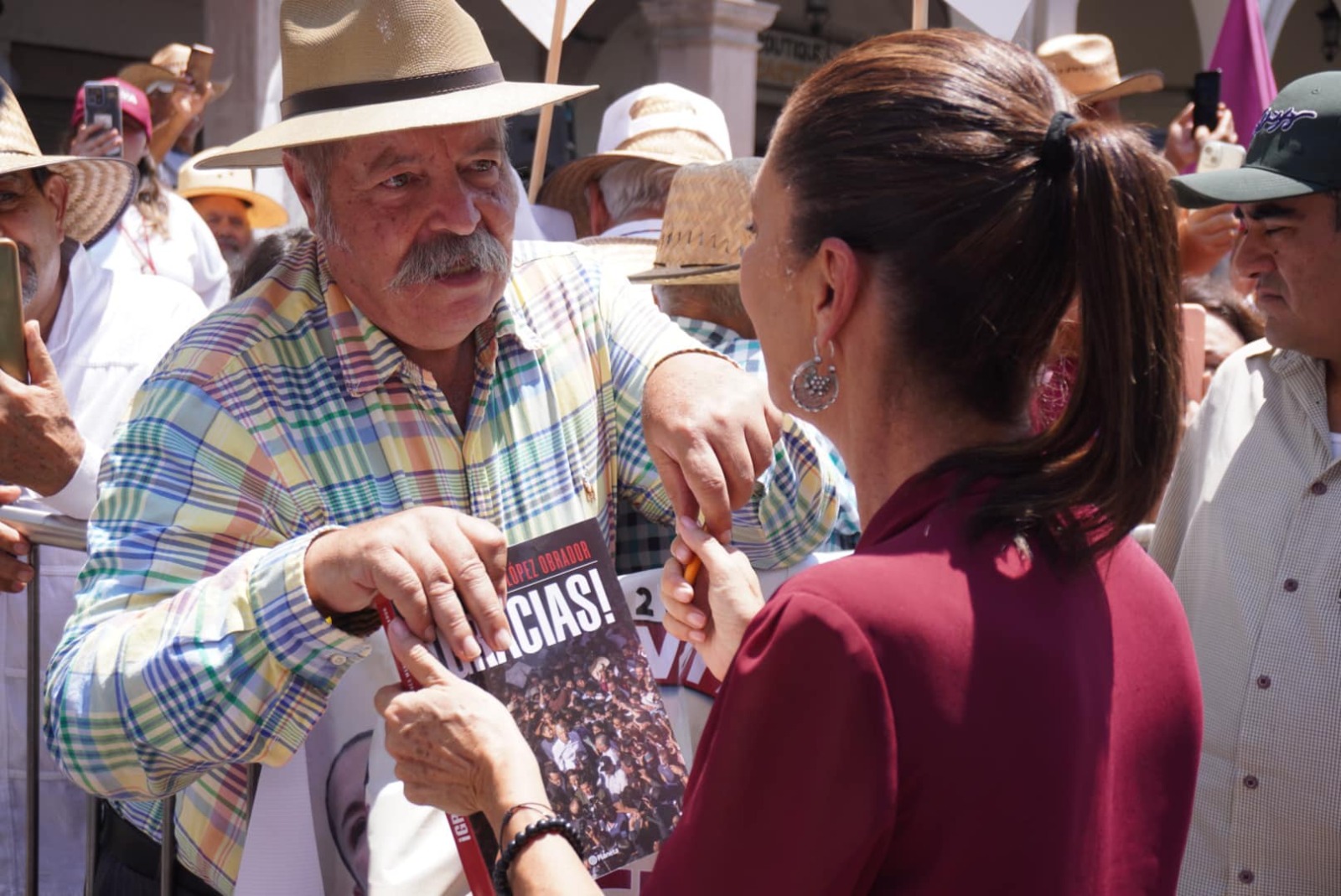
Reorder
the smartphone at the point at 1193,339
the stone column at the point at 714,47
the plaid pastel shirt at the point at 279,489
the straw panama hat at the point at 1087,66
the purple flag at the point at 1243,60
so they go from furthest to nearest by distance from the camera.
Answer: the stone column at the point at 714,47 < the purple flag at the point at 1243,60 < the straw panama hat at the point at 1087,66 < the smartphone at the point at 1193,339 < the plaid pastel shirt at the point at 279,489

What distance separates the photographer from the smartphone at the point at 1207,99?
5770mm

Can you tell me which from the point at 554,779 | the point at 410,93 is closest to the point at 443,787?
the point at 554,779

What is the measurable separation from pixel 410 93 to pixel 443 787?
1.04 metres

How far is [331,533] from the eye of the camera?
1.74m

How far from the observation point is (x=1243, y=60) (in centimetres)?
704

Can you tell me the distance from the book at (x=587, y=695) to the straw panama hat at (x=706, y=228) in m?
1.53

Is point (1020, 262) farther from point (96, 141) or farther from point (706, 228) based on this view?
point (96, 141)

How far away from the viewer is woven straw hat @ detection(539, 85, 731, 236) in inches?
191

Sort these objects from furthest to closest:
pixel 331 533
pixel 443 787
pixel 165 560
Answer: pixel 165 560 < pixel 331 533 < pixel 443 787

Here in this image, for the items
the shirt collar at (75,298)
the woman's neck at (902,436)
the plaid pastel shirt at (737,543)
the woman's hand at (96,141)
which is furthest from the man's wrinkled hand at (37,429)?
the woman's hand at (96,141)

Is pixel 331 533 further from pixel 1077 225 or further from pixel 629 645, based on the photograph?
pixel 1077 225

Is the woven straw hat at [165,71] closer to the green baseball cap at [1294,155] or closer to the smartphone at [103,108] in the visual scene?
the smartphone at [103,108]

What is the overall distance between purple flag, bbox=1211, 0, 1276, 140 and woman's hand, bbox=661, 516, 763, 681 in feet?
19.3

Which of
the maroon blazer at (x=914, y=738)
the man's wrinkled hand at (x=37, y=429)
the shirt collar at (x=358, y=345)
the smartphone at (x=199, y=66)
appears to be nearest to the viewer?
the maroon blazer at (x=914, y=738)
